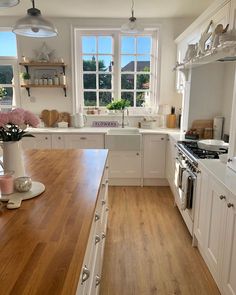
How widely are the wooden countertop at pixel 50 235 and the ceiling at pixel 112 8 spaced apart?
8.61ft

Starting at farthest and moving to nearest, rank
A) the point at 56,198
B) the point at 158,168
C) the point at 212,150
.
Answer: the point at 158,168 → the point at 212,150 → the point at 56,198

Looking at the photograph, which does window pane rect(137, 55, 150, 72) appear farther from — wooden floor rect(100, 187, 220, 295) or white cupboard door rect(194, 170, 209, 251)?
white cupboard door rect(194, 170, 209, 251)

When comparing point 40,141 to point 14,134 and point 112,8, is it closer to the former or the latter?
point 112,8

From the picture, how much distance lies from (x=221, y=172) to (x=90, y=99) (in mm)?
3176

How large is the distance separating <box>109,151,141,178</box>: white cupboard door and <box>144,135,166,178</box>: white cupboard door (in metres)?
0.13

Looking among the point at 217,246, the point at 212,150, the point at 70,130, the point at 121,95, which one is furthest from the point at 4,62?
the point at 217,246

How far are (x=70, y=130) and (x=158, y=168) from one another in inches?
60.3

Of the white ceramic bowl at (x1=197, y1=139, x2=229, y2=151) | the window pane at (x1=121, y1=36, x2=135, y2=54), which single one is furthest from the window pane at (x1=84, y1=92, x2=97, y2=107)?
the white ceramic bowl at (x1=197, y1=139, x2=229, y2=151)

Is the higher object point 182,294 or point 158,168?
point 158,168

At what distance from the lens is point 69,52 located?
4.27 m

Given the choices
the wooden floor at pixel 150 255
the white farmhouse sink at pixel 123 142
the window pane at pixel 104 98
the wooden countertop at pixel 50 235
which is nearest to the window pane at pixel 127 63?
the window pane at pixel 104 98

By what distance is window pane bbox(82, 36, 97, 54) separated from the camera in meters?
4.36

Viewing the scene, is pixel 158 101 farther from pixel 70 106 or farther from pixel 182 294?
pixel 182 294

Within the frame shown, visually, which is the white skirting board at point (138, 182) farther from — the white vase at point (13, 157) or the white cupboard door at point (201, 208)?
the white vase at point (13, 157)
